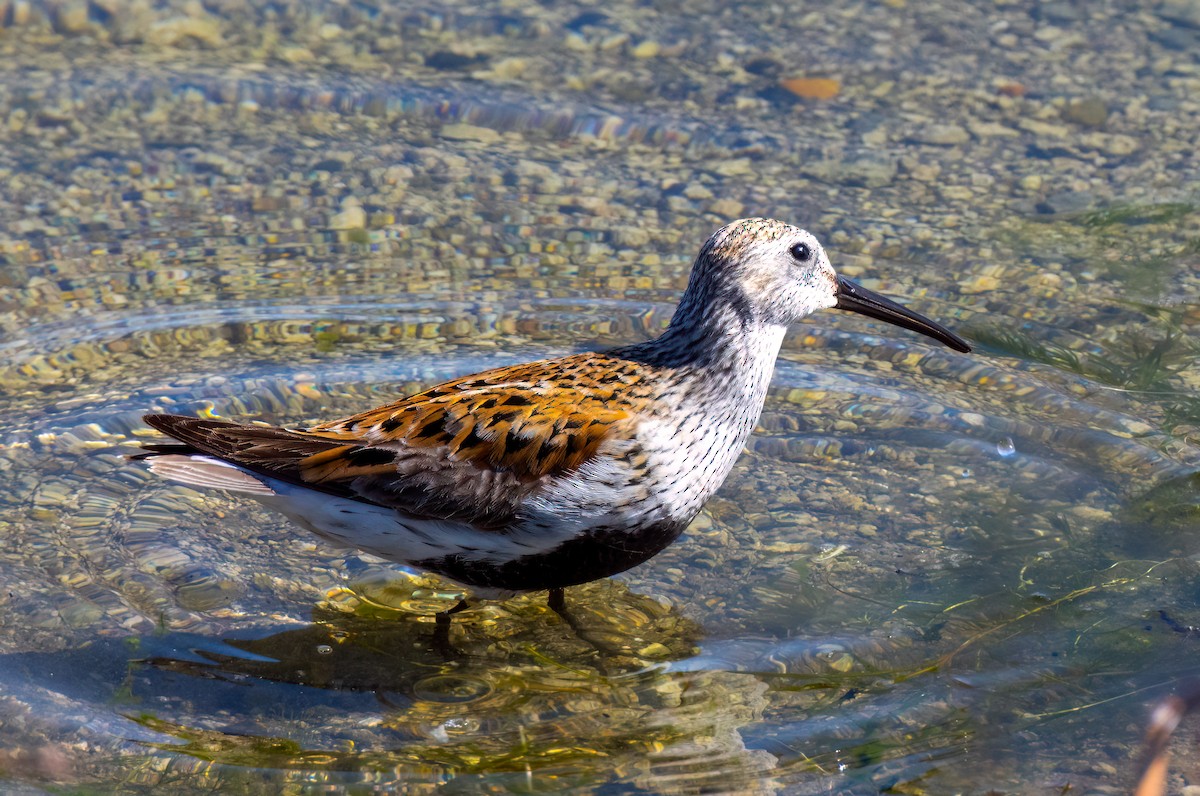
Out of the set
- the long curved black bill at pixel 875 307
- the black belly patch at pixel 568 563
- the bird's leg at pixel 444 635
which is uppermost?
the long curved black bill at pixel 875 307

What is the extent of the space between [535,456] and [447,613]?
1062 mm

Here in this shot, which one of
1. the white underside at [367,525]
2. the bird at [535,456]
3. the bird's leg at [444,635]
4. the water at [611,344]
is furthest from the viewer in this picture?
the bird's leg at [444,635]

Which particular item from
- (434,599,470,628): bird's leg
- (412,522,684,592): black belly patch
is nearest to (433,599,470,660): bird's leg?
(434,599,470,628): bird's leg

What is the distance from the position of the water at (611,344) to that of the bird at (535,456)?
0.61 meters

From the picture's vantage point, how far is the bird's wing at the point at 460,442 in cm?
598

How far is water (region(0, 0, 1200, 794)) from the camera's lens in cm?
579

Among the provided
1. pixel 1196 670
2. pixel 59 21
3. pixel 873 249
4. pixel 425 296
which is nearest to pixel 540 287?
pixel 425 296

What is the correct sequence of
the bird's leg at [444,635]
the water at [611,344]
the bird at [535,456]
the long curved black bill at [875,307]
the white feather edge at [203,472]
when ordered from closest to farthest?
the water at [611,344] < the bird at [535,456] < the white feather edge at [203,472] < the bird's leg at [444,635] < the long curved black bill at [875,307]

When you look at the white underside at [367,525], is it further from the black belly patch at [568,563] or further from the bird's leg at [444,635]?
the bird's leg at [444,635]

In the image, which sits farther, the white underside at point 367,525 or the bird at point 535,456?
the white underside at point 367,525

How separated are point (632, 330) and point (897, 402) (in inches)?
64.5

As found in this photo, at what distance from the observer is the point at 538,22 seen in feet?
38.3

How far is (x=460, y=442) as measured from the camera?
20.0 feet

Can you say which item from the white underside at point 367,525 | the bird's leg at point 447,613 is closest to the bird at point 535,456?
the white underside at point 367,525
